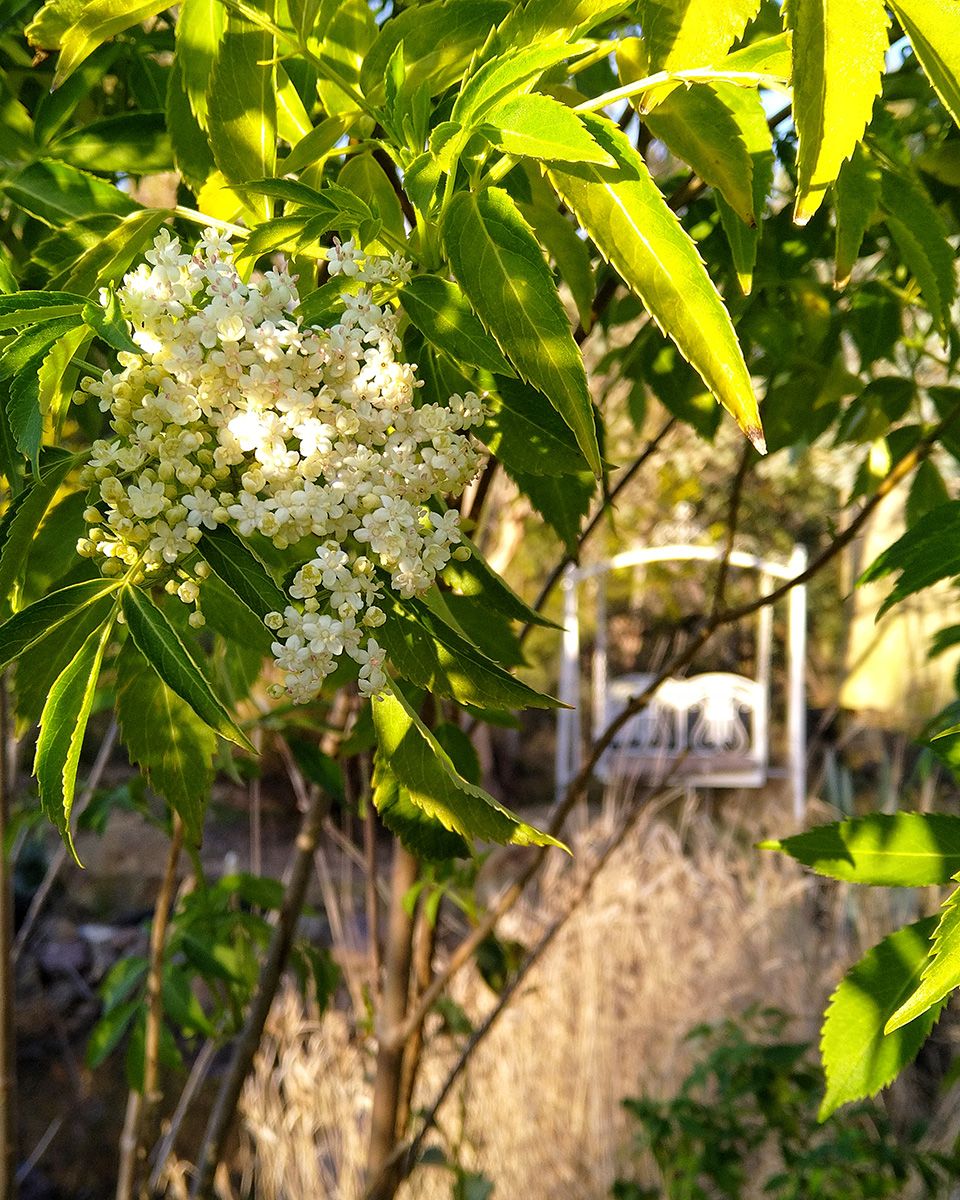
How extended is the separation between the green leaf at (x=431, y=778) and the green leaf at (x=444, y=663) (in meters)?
0.01

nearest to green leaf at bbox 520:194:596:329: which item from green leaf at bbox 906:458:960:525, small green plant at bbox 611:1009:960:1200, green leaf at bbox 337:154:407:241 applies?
green leaf at bbox 337:154:407:241

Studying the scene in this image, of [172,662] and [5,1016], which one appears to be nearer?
[172,662]

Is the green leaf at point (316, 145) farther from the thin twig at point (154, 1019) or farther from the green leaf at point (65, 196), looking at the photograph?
the thin twig at point (154, 1019)

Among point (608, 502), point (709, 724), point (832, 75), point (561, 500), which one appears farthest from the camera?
point (709, 724)

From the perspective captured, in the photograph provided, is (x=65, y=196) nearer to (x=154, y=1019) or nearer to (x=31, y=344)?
(x=31, y=344)

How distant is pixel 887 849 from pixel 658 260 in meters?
0.33

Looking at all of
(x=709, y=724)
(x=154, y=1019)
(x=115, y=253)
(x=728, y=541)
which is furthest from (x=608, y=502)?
(x=709, y=724)

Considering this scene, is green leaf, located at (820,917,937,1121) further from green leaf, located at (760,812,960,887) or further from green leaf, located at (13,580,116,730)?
green leaf, located at (13,580,116,730)

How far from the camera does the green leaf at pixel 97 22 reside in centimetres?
39

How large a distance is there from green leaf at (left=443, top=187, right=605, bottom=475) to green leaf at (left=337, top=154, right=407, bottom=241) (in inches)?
4.2

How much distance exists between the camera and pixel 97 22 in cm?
39

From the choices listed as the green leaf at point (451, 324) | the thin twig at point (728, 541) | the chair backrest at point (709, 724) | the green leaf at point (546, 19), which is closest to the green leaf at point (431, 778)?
the green leaf at point (451, 324)

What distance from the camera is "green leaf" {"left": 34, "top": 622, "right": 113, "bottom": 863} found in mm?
355

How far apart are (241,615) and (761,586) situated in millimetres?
6521
